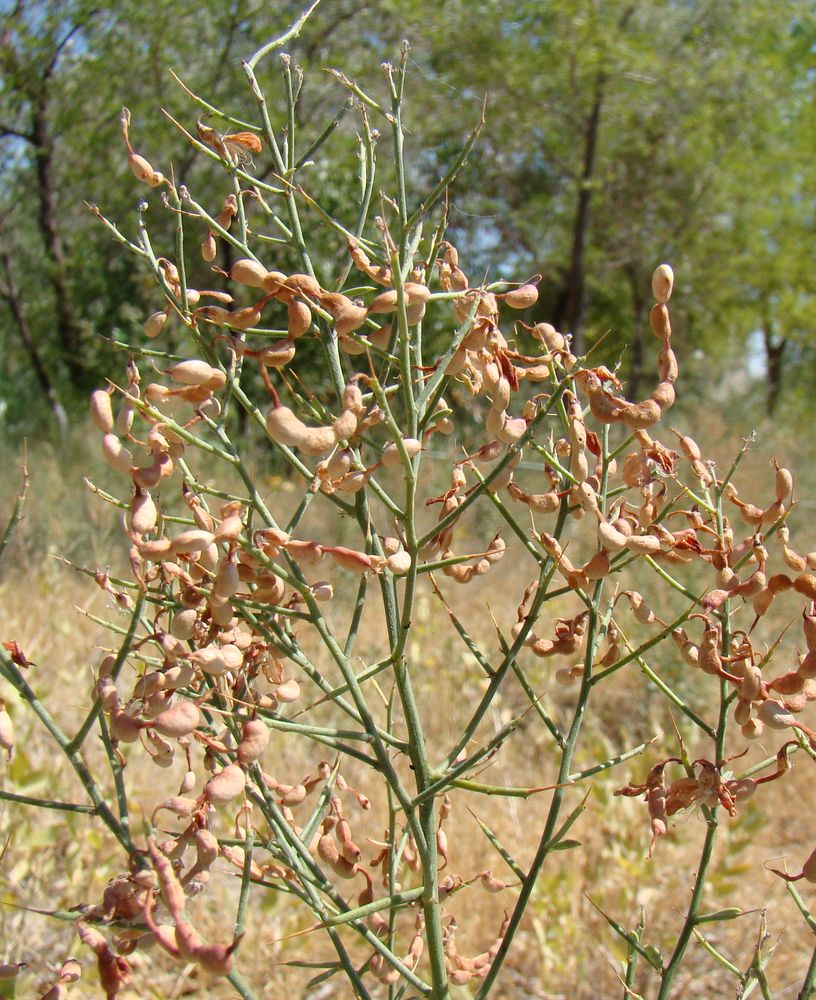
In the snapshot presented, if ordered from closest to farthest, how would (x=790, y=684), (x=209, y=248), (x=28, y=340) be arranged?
(x=790, y=684) → (x=209, y=248) → (x=28, y=340)

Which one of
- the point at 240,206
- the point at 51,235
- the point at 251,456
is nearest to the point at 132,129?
the point at 51,235

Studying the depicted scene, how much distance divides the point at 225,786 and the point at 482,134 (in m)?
7.61

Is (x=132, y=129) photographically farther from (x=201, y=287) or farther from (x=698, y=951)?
(x=698, y=951)

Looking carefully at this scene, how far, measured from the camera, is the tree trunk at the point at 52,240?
21.0 ft

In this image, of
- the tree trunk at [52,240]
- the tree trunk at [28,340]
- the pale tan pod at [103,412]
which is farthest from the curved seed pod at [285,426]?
the tree trunk at [28,340]

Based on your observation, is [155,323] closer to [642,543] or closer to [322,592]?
[322,592]

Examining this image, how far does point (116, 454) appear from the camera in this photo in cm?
55

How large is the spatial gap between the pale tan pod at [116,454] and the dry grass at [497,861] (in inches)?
29.3

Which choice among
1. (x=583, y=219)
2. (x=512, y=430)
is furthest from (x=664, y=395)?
(x=583, y=219)

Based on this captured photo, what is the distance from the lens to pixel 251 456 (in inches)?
194

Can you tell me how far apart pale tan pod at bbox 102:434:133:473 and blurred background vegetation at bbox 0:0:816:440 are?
4478 mm

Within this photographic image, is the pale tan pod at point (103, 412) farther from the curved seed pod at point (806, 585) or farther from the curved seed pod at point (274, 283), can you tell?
the curved seed pod at point (806, 585)

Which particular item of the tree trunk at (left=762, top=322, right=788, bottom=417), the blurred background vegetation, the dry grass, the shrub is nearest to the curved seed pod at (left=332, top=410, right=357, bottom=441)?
the shrub

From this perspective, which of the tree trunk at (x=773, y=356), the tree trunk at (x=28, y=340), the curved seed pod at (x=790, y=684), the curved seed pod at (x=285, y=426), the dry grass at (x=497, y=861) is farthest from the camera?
the tree trunk at (x=773, y=356)
